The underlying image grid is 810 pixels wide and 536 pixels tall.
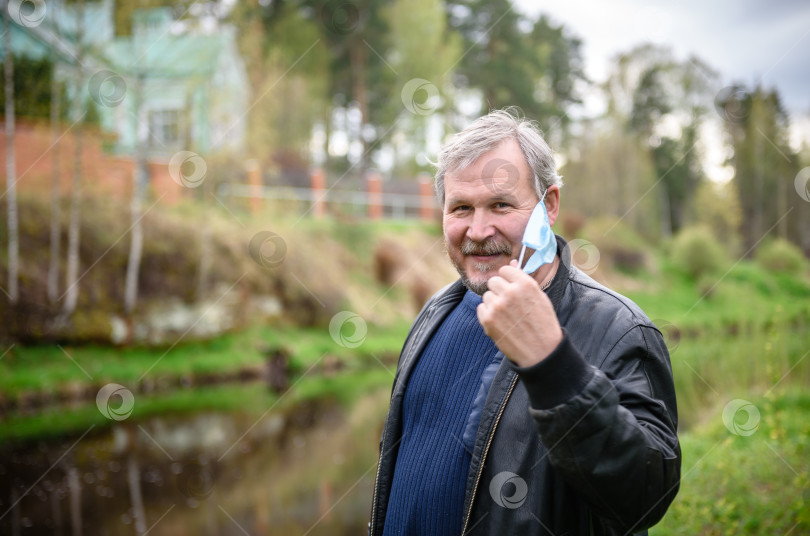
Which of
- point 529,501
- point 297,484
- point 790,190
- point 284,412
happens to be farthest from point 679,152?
point 529,501

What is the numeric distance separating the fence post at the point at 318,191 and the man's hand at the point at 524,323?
24.4 m

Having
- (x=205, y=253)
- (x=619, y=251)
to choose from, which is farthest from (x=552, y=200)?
(x=619, y=251)

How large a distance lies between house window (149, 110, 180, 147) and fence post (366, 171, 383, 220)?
35.1ft

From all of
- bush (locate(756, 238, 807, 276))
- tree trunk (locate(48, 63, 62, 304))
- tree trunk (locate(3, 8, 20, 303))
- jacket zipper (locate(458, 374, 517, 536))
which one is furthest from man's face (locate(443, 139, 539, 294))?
bush (locate(756, 238, 807, 276))

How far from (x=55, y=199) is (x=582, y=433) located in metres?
16.6

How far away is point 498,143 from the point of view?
Answer: 2123 mm

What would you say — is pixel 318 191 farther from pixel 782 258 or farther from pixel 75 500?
pixel 75 500

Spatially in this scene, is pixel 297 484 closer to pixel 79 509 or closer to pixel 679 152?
pixel 79 509

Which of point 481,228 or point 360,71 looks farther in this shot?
point 360,71

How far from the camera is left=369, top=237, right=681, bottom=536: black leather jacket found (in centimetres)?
156

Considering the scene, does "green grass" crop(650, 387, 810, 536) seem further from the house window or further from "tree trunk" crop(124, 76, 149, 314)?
the house window

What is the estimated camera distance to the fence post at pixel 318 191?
26.0 metres

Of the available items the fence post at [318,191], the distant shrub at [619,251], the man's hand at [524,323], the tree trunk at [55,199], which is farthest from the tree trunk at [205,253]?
the man's hand at [524,323]

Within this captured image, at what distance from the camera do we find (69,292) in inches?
595
